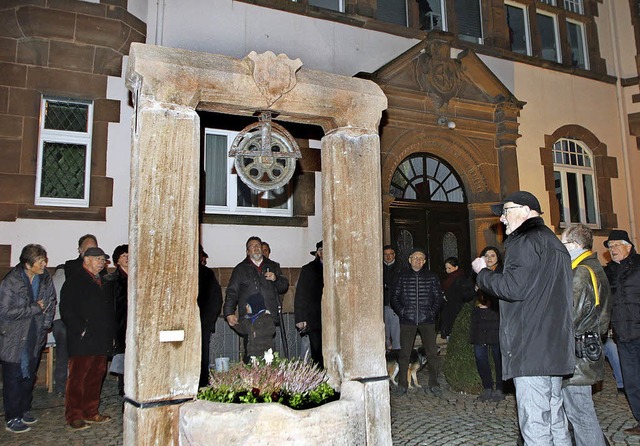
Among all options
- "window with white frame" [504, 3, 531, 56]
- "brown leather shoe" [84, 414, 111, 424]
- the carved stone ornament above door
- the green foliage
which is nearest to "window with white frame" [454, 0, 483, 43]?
"window with white frame" [504, 3, 531, 56]

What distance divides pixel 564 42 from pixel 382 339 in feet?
33.6

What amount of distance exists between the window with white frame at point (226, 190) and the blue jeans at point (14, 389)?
12.0ft

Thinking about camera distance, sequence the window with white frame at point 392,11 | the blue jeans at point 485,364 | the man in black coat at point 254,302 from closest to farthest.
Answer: the man in black coat at point 254,302, the blue jeans at point 485,364, the window with white frame at point 392,11

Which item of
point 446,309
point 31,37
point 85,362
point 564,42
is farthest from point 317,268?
point 564,42

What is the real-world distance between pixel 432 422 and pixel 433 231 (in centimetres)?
495

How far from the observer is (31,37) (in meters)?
7.43

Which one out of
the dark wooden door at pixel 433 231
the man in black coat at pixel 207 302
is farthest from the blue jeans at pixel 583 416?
the dark wooden door at pixel 433 231

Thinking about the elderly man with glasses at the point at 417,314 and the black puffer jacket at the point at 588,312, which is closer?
the black puffer jacket at the point at 588,312

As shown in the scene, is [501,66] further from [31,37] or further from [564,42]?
[31,37]

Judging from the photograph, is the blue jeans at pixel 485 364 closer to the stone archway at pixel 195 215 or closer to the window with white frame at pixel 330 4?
the stone archway at pixel 195 215

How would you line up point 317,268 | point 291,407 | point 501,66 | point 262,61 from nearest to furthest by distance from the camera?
point 291,407 → point 262,61 → point 317,268 → point 501,66

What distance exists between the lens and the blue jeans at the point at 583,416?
382 cm

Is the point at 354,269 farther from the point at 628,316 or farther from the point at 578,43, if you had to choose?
the point at 578,43

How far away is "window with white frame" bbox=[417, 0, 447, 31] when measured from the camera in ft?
34.6
